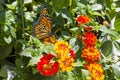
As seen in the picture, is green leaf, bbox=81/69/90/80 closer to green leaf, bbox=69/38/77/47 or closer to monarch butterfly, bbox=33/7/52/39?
green leaf, bbox=69/38/77/47

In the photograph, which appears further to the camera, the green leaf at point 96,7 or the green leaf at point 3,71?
the green leaf at point 96,7

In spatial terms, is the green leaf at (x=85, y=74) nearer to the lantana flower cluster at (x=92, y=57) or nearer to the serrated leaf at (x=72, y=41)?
the lantana flower cluster at (x=92, y=57)

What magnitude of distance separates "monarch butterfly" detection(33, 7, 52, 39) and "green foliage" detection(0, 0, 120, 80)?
0.13 feet

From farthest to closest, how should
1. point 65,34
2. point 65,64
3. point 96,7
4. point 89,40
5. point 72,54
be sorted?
point 96,7 → point 65,34 → point 89,40 → point 72,54 → point 65,64

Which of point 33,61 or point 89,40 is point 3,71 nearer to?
point 33,61

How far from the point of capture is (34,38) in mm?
1969

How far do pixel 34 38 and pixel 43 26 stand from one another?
0.09 meters

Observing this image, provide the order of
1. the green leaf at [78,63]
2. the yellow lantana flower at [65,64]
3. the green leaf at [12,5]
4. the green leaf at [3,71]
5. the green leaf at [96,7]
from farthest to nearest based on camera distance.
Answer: the green leaf at [96,7] → the green leaf at [12,5] → the green leaf at [3,71] → the green leaf at [78,63] → the yellow lantana flower at [65,64]

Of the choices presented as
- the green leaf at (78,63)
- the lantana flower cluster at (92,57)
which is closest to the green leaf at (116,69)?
the lantana flower cluster at (92,57)

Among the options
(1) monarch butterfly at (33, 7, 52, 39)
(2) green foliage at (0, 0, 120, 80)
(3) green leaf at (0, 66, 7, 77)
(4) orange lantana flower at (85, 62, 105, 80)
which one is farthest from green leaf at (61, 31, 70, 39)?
(3) green leaf at (0, 66, 7, 77)

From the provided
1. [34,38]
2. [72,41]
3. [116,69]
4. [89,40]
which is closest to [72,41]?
[72,41]

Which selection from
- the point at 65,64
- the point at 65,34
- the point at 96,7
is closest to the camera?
the point at 65,64

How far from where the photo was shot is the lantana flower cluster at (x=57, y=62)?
1.80m

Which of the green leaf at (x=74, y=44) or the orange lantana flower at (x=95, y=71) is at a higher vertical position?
the green leaf at (x=74, y=44)
